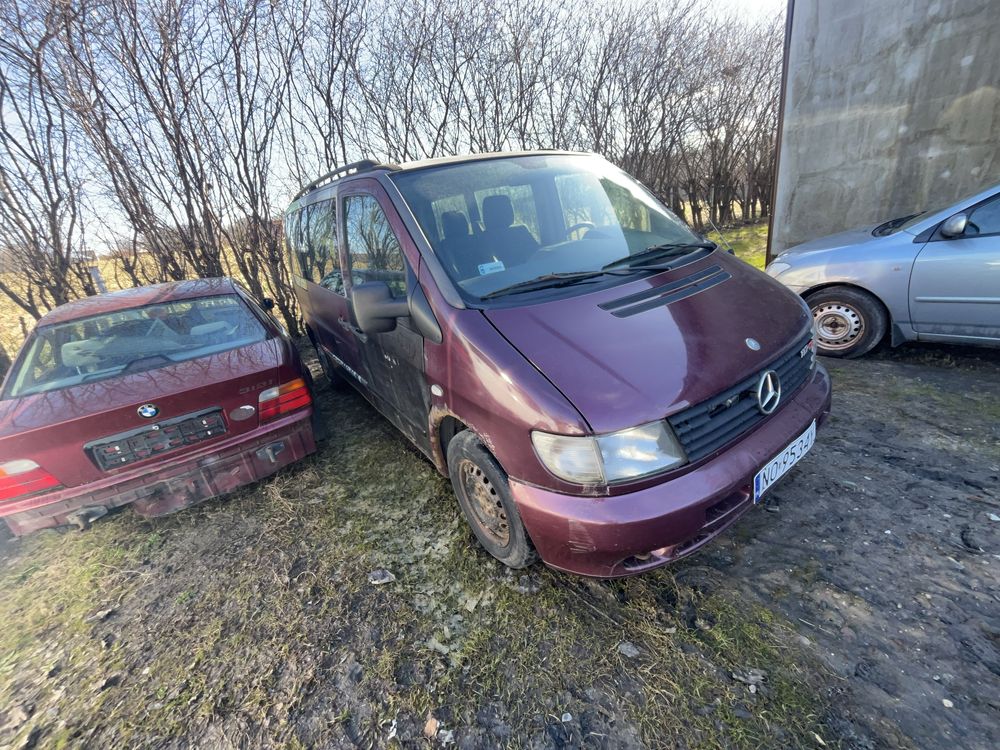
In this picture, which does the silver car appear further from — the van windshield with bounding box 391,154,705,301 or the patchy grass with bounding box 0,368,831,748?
the patchy grass with bounding box 0,368,831,748

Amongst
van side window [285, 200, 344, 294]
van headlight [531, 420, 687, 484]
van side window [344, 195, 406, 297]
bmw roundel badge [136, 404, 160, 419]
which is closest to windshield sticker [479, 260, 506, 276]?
van side window [344, 195, 406, 297]

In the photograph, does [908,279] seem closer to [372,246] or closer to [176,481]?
[372,246]

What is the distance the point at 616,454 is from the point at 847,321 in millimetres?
3647

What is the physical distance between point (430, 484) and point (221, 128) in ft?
20.9

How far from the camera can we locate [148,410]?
2502 mm

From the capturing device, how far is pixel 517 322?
195cm

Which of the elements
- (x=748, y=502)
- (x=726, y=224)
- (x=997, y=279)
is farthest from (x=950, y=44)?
(x=726, y=224)

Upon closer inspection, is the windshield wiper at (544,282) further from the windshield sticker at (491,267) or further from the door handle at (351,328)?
the door handle at (351,328)

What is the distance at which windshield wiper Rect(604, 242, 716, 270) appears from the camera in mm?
2428

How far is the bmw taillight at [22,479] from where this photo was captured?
232 cm

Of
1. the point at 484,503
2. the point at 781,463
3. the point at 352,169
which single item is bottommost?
the point at 484,503

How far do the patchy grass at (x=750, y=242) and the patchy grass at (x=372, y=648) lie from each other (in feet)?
25.9

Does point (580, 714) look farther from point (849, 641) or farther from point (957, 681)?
point (957, 681)

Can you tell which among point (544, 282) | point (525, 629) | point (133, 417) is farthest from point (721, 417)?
point (133, 417)
